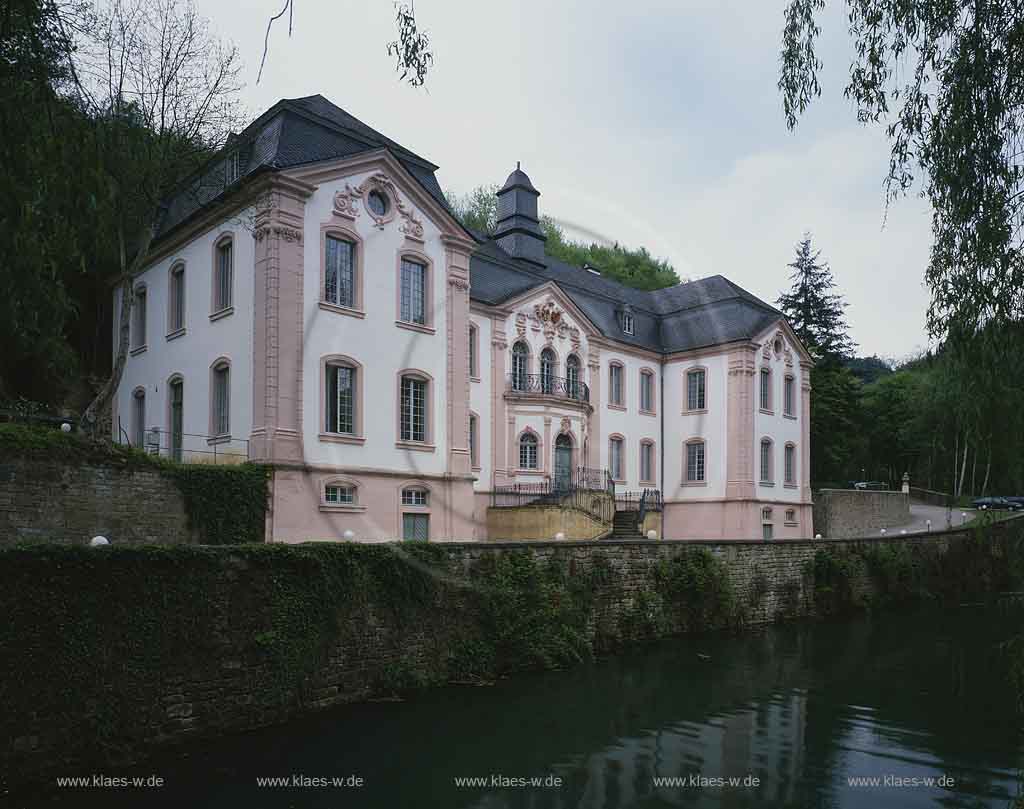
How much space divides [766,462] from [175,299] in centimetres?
2180

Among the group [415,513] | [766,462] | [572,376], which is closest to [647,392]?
[572,376]

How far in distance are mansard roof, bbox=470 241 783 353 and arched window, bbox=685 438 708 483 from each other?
373 centimetres

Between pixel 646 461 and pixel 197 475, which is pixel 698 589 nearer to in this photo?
pixel 197 475

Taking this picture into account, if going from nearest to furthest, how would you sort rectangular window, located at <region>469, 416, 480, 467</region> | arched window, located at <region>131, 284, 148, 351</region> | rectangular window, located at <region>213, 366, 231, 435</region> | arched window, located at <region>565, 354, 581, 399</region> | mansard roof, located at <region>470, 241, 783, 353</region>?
rectangular window, located at <region>213, 366, 231, 435</region>
arched window, located at <region>131, 284, 148, 351</region>
rectangular window, located at <region>469, 416, 480, 467</region>
arched window, located at <region>565, 354, 581, 399</region>
mansard roof, located at <region>470, 241, 783, 353</region>

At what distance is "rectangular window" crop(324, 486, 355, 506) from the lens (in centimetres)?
1780

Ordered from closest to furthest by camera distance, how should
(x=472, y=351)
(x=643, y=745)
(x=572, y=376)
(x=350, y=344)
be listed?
(x=643, y=745) < (x=350, y=344) < (x=472, y=351) < (x=572, y=376)

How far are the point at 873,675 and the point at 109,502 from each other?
1357cm

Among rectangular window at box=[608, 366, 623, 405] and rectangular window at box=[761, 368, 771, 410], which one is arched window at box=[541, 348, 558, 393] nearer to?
rectangular window at box=[608, 366, 623, 405]

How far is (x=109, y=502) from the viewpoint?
46.7ft

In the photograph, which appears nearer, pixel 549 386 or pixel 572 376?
pixel 549 386

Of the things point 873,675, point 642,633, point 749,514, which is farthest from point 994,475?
point 749,514

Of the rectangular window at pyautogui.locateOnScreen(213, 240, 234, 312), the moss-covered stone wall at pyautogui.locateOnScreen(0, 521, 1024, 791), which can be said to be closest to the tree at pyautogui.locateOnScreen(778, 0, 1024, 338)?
the moss-covered stone wall at pyautogui.locateOnScreen(0, 521, 1024, 791)

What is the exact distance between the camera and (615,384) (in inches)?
1217

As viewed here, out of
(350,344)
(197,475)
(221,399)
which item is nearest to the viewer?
(197,475)
